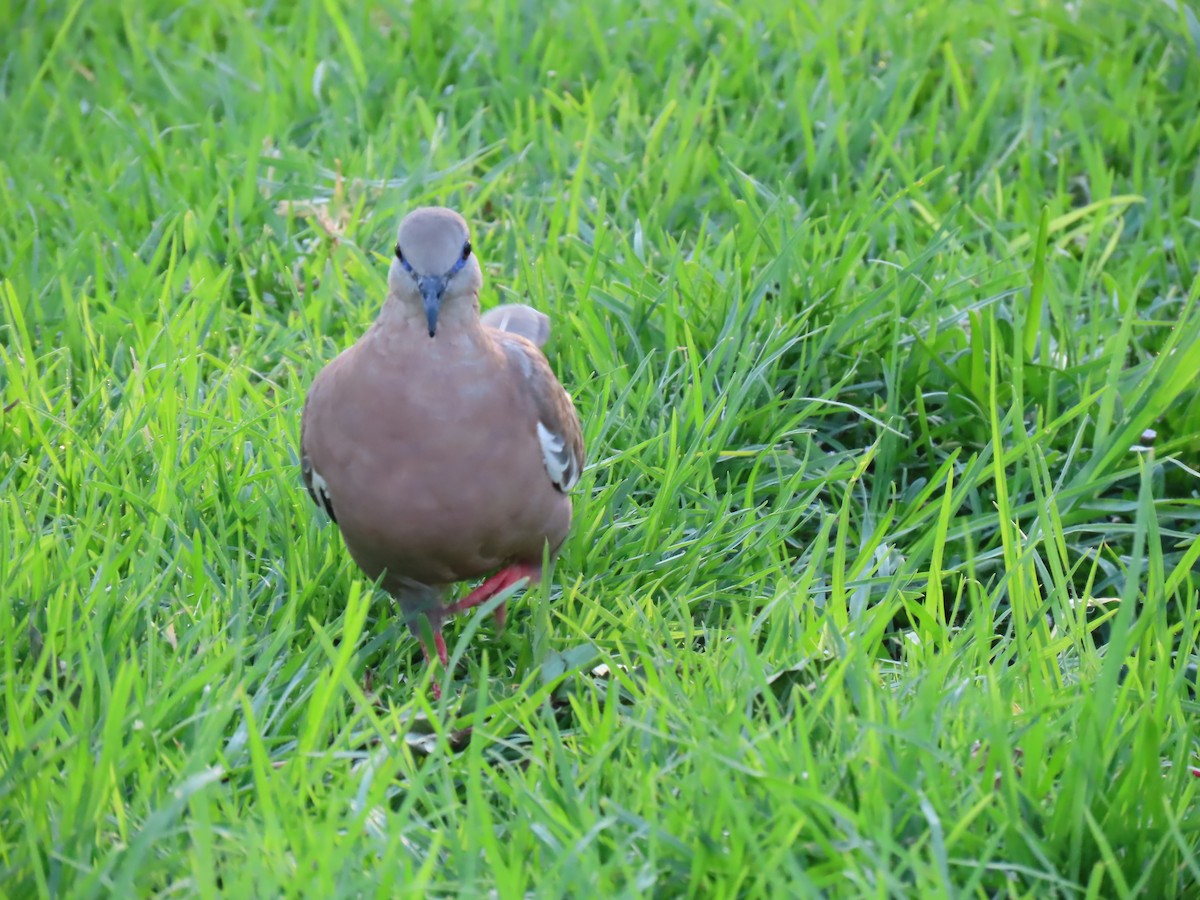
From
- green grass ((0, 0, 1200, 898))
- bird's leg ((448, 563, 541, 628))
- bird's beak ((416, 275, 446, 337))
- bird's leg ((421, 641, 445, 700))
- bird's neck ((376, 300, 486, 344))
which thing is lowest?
bird's leg ((421, 641, 445, 700))

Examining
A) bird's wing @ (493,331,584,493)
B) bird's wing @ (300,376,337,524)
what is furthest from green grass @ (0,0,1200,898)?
bird's wing @ (493,331,584,493)

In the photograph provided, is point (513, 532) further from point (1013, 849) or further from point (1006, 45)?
point (1006, 45)

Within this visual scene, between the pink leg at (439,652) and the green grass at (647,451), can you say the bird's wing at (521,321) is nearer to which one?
the green grass at (647,451)

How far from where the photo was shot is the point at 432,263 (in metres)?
2.91

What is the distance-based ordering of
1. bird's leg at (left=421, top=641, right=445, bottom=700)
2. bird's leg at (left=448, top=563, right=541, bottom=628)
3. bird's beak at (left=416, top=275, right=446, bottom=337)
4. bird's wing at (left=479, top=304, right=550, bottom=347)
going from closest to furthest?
bird's beak at (left=416, top=275, right=446, bottom=337) → bird's leg at (left=421, top=641, right=445, bottom=700) → bird's leg at (left=448, top=563, right=541, bottom=628) → bird's wing at (left=479, top=304, right=550, bottom=347)

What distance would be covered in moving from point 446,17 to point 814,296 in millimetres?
2409

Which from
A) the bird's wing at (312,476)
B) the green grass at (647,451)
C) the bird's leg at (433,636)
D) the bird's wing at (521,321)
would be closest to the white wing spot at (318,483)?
the bird's wing at (312,476)

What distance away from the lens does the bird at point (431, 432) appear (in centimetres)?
292

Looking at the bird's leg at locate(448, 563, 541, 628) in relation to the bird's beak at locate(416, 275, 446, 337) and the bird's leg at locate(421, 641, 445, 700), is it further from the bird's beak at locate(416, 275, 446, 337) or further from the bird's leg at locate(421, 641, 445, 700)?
the bird's beak at locate(416, 275, 446, 337)

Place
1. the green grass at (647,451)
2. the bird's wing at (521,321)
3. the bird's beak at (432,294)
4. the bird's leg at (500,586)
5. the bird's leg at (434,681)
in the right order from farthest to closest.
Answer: the bird's wing at (521,321)
the bird's leg at (500,586)
the bird's leg at (434,681)
the bird's beak at (432,294)
the green grass at (647,451)

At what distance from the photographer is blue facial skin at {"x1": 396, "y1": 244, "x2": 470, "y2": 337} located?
9.48 ft

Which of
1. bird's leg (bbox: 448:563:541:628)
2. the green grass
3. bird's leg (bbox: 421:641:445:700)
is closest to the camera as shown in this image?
the green grass

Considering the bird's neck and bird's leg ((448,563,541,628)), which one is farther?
bird's leg ((448,563,541,628))

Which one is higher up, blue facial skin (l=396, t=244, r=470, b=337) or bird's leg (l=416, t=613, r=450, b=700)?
blue facial skin (l=396, t=244, r=470, b=337)
